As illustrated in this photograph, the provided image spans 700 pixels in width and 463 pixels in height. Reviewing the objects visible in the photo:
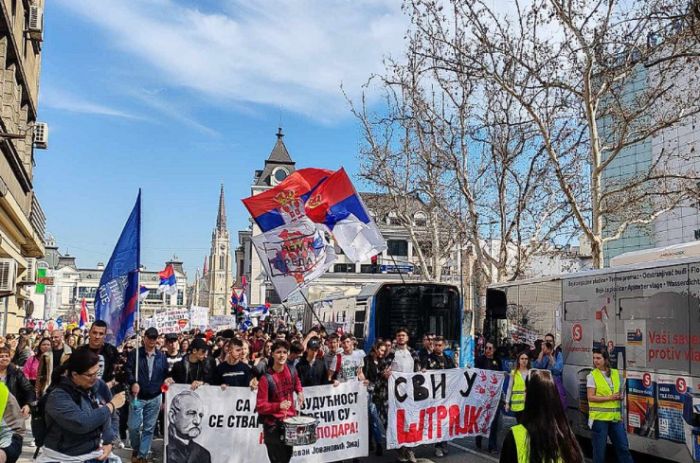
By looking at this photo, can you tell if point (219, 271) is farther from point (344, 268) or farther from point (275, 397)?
point (275, 397)

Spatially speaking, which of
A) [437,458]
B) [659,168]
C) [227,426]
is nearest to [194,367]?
[227,426]

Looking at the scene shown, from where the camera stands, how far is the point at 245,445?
905 centimetres

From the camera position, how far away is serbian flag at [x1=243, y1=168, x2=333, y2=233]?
44.6 feet

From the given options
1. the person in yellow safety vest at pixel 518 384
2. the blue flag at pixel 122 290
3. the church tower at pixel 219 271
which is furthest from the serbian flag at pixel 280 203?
the church tower at pixel 219 271

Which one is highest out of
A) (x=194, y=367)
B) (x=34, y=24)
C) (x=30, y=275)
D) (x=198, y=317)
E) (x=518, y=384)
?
(x=34, y=24)

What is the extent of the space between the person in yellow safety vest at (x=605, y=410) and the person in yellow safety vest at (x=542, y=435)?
5.73 metres

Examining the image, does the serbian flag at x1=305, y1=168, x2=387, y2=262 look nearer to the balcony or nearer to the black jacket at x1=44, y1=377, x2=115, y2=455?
the black jacket at x1=44, y1=377, x2=115, y2=455

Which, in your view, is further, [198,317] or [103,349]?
[198,317]

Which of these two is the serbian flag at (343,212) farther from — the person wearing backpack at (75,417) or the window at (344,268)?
the window at (344,268)

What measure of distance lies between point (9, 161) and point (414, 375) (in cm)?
1296

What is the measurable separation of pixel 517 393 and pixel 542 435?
286 inches

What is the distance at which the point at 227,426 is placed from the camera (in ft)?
29.4

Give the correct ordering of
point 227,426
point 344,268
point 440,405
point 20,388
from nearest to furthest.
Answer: point 20,388 → point 227,426 → point 440,405 → point 344,268

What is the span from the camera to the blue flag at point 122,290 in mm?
8473
